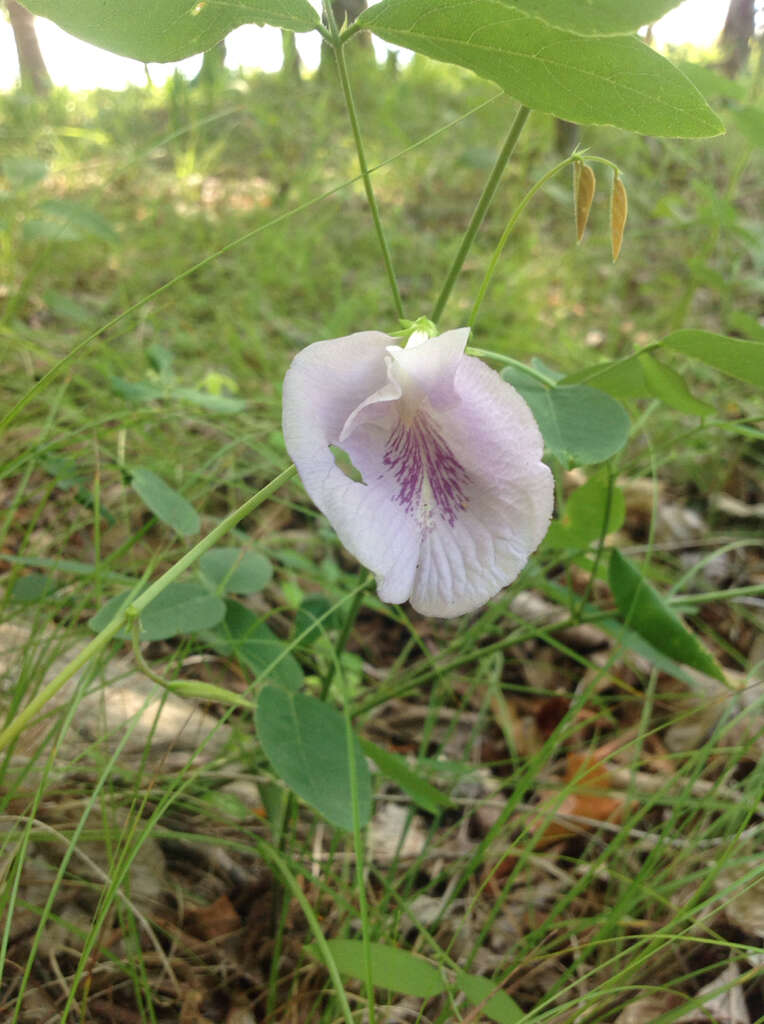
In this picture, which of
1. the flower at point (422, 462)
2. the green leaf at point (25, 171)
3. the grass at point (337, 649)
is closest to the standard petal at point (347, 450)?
the flower at point (422, 462)

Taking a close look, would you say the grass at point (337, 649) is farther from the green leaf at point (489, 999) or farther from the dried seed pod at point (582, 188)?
the dried seed pod at point (582, 188)

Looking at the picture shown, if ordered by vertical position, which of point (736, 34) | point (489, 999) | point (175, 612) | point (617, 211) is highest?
point (617, 211)

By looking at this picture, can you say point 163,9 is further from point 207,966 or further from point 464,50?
point 207,966

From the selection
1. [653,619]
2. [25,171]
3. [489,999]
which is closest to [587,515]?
[653,619]

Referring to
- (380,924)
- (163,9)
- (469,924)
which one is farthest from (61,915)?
(163,9)

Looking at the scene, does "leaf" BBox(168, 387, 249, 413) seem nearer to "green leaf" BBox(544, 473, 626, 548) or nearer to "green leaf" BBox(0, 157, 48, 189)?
"green leaf" BBox(544, 473, 626, 548)

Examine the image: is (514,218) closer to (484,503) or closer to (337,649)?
(484,503)
